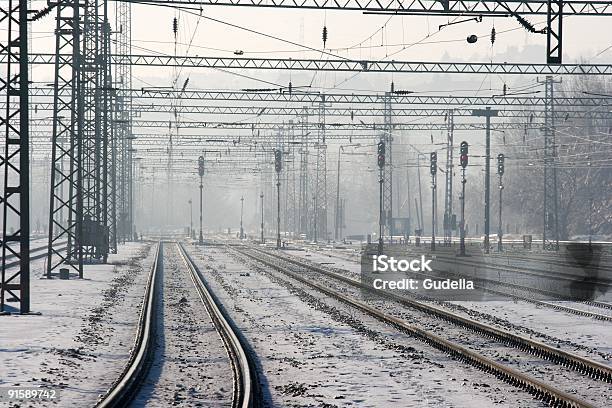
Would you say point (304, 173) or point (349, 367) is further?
point (304, 173)

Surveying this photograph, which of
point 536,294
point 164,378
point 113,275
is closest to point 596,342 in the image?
point 164,378

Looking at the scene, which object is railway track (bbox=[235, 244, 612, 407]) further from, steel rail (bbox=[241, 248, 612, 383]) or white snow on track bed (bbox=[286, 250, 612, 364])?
white snow on track bed (bbox=[286, 250, 612, 364])

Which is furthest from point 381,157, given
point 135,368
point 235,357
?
point 135,368

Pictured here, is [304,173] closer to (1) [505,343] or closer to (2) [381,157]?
(2) [381,157]

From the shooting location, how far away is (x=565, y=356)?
17312 millimetres

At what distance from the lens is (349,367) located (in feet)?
54.8

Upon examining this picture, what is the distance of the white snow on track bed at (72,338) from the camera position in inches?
604

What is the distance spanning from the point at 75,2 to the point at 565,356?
71.3 ft

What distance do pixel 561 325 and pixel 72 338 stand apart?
10323 mm

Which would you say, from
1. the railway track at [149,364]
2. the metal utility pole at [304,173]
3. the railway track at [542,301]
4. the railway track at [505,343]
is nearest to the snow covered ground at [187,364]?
the railway track at [149,364]

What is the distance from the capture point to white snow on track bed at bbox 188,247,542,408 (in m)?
13.8

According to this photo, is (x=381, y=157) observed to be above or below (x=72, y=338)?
above

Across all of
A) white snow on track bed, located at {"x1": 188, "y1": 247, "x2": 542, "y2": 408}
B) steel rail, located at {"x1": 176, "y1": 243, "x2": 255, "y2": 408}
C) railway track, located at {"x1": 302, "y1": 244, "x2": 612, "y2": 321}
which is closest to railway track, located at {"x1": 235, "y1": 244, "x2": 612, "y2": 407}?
white snow on track bed, located at {"x1": 188, "y1": 247, "x2": 542, "y2": 408}

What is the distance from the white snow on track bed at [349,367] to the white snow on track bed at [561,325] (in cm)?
271
